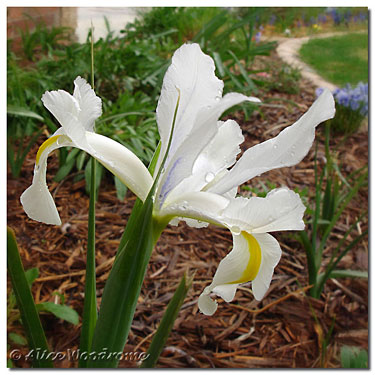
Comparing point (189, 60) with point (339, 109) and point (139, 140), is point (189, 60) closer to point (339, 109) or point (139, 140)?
point (139, 140)

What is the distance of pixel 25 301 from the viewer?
21.5 inches

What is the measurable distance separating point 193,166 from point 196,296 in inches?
27.7

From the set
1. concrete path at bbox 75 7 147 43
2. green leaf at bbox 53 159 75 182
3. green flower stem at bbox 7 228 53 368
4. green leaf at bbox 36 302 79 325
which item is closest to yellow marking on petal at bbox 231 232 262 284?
green flower stem at bbox 7 228 53 368

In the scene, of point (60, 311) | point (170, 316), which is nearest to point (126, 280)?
point (170, 316)

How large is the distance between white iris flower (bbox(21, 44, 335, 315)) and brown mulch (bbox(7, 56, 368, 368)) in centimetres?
56

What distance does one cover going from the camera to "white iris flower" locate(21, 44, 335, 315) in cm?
42

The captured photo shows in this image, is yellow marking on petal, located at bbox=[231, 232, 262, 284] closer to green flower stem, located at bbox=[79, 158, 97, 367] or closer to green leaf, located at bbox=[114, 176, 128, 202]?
green flower stem, located at bbox=[79, 158, 97, 367]

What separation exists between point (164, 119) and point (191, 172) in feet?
0.22

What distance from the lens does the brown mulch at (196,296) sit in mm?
961

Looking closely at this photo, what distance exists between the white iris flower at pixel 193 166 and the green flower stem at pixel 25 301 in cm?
8

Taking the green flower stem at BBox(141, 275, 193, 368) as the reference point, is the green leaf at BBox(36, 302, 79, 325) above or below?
below

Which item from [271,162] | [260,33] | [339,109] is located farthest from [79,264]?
[260,33]

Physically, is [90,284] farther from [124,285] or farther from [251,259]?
[251,259]

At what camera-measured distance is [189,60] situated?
0.46m
